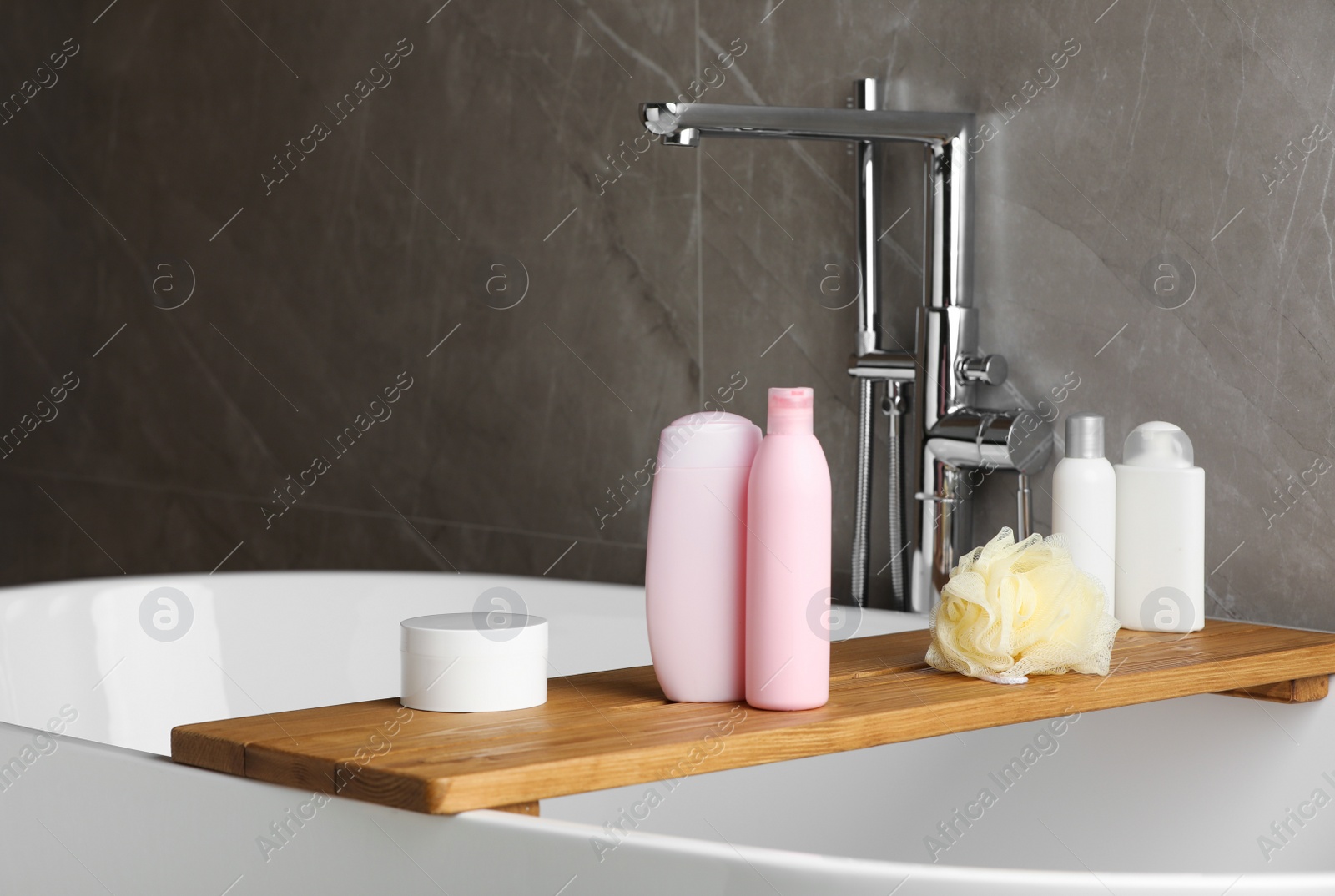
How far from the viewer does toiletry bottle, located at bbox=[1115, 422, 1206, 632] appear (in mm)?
1099

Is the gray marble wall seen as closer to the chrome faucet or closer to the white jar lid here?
the chrome faucet

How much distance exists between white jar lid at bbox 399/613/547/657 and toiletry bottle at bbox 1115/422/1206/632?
0.51m

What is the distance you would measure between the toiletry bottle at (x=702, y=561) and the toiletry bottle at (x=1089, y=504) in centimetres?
37

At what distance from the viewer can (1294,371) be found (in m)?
1.15

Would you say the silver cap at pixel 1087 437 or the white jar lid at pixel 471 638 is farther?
the silver cap at pixel 1087 437

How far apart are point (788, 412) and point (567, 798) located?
49 cm

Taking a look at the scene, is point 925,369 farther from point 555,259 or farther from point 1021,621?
point 555,259

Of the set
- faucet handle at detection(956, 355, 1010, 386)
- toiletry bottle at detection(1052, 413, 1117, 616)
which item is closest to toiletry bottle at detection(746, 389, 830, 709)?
toiletry bottle at detection(1052, 413, 1117, 616)

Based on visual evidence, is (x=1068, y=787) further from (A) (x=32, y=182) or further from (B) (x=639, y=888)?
(A) (x=32, y=182)

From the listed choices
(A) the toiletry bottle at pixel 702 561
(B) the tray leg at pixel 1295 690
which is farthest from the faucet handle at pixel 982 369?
(A) the toiletry bottle at pixel 702 561

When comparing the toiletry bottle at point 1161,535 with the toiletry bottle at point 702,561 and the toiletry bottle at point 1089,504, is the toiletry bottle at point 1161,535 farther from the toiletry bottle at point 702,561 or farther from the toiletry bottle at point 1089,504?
the toiletry bottle at point 702,561

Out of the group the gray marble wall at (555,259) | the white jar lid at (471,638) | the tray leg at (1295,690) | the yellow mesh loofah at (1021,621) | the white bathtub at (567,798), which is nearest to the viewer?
the white bathtub at (567,798)

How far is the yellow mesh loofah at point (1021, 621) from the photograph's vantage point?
90cm

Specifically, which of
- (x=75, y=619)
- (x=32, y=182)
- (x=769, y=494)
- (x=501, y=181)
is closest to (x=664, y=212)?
(x=501, y=181)
